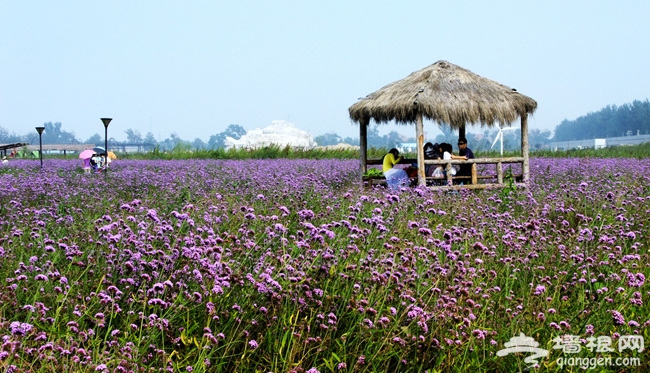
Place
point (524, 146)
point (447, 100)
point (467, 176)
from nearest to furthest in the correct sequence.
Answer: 1. point (447, 100)
2. point (467, 176)
3. point (524, 146)

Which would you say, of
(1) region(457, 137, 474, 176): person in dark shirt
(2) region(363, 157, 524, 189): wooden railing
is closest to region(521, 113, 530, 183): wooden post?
(2) region(363, 157, 524, 189): wooden railing

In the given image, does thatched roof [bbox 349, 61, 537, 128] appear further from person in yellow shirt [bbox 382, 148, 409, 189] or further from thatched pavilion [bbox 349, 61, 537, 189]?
person in yellow shirt [bbox 382, 148, 409, 189]

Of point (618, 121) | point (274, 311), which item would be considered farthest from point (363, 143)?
point (618, 121)

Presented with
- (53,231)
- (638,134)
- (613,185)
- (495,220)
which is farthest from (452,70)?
(638,134)

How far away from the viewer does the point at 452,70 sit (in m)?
14.6

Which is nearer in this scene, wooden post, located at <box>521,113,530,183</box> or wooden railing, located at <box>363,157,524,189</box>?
wooden railing, located at <box>363,157,524,189</box>

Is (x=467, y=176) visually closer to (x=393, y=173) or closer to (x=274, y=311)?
(x=393, y=173)

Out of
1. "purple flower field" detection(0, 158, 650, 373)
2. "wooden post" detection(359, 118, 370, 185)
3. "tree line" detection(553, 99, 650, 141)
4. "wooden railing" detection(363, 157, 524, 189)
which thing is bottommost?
"purple flower field" detection(0, 158, 650, 373)

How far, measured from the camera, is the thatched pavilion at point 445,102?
13.4 meters
